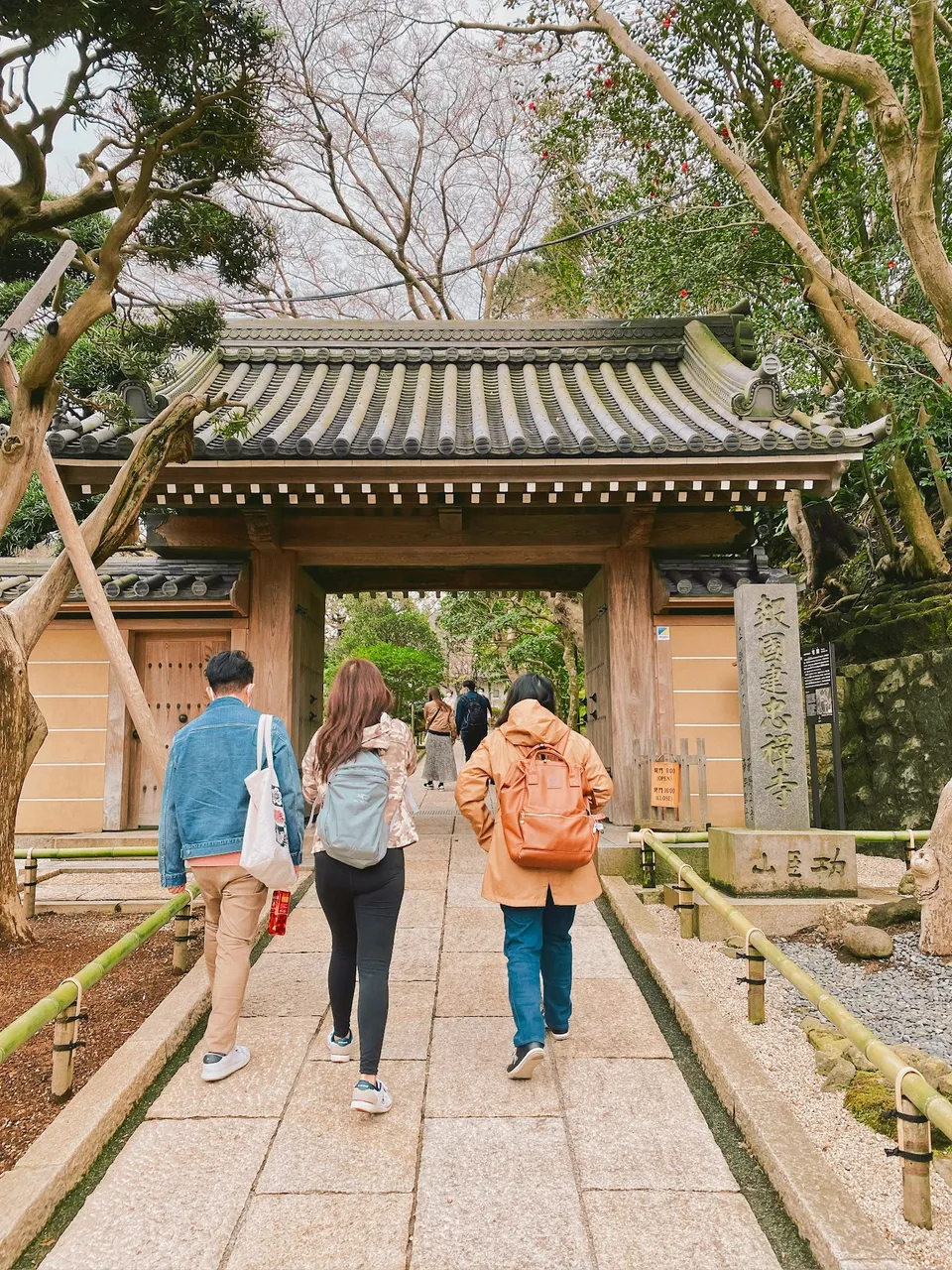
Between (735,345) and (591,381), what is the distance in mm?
1818

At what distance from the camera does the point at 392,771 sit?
3.18 meters

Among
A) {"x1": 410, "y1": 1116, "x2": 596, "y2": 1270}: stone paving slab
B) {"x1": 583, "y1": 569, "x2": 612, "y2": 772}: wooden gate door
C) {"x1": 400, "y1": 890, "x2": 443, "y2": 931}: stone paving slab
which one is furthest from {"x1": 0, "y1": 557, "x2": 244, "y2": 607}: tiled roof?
{"x1": 410, "y1": 1116, "x2": 596, "y2": 1270}: stone paving slab

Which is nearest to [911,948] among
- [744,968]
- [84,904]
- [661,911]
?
[744,968]

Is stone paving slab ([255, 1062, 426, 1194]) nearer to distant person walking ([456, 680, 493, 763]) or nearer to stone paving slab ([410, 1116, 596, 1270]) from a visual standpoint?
stone paving slab ([410, 1116, 596, 1270])

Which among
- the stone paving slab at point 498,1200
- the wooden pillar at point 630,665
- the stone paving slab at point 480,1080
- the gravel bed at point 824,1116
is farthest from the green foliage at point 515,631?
the stone paving slab at point 498,1200

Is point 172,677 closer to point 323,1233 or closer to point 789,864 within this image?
point 789,864

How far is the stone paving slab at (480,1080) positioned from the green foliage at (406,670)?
737 inches

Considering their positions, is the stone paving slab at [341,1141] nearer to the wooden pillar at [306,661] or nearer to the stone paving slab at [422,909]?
the stone paving slab at [422,909]

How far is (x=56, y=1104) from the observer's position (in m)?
3.14

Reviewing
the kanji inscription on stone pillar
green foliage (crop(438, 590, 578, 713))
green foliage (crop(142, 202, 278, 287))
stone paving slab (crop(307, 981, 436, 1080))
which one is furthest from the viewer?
green foliage (crop(438, 590, 578, 713))

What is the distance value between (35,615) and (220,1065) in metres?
2.86

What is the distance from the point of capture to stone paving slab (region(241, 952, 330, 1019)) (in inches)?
159

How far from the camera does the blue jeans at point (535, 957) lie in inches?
127

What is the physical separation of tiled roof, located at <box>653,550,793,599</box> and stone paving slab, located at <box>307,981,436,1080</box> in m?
4.93
